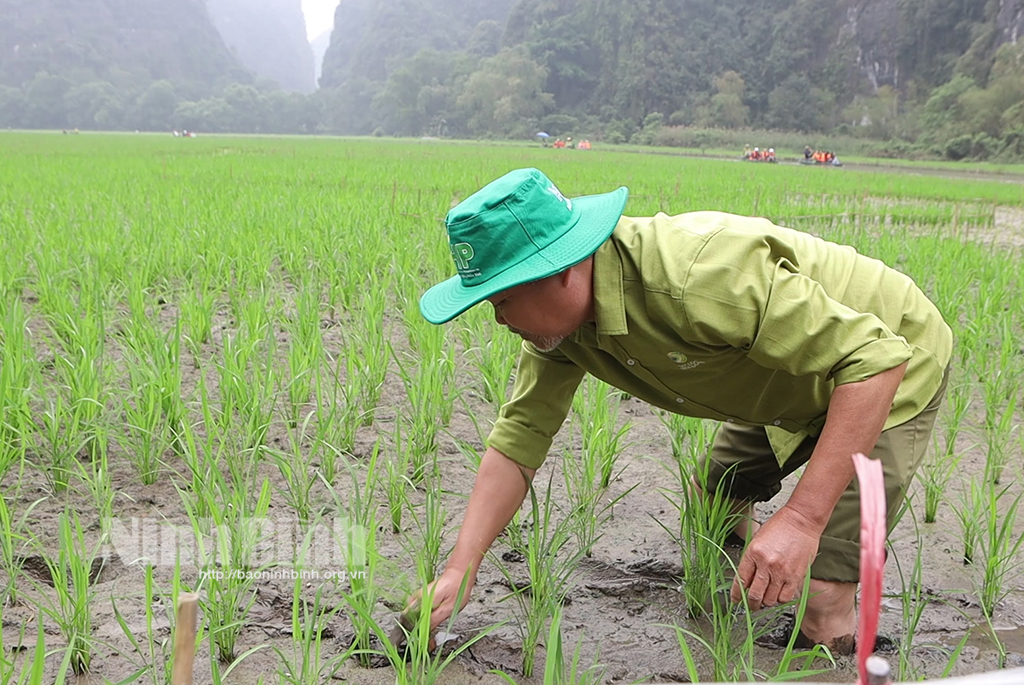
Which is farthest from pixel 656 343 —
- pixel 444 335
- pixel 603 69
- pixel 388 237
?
pixel 603 69

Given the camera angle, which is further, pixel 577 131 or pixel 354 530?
pixel 577 131

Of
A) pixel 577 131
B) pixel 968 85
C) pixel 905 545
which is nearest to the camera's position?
pixel 905 545

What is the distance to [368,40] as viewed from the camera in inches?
3118

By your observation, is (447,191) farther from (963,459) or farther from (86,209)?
(963,459)

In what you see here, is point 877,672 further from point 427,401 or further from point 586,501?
point 427,401

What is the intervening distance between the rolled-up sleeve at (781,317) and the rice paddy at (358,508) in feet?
1.17

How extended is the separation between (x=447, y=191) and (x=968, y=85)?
29772mm

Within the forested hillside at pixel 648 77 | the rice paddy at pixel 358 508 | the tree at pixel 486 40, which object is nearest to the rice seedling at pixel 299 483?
the rice paddy at pixel 358 508

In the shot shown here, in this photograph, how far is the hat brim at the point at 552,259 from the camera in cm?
105

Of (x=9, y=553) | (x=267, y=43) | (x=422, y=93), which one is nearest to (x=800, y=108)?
(x=422, y=93)

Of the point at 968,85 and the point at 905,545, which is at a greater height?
the point at 968,85

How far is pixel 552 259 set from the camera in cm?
107

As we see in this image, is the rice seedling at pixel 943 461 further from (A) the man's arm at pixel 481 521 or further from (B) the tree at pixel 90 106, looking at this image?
(B) the tree at pixel 90 106

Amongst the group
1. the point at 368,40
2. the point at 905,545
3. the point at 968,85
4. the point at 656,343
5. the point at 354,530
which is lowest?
the point at 905,545
